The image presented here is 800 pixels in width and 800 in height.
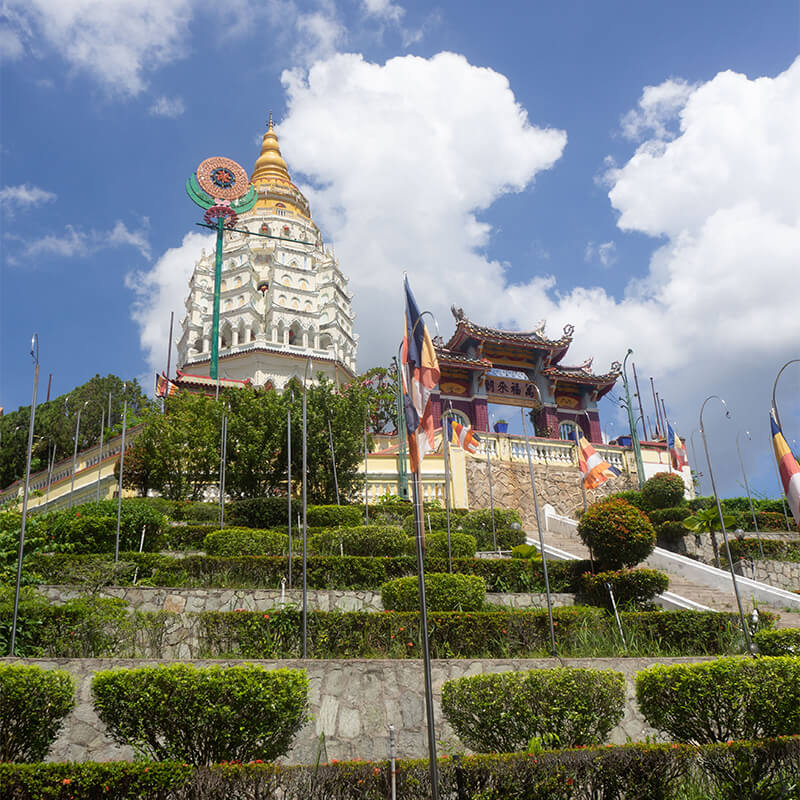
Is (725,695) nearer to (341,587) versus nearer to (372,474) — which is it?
(341,587)

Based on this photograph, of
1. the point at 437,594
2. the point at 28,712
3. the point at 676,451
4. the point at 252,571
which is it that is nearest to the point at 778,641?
the point at 437,594

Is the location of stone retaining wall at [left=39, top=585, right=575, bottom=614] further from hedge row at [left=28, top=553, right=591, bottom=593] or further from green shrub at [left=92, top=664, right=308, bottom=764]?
green shrub at [left=92, top=664, right=308, bottom=764]

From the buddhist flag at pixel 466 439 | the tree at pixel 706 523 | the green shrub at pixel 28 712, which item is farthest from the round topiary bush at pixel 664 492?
the green shrub at pixel 28 712

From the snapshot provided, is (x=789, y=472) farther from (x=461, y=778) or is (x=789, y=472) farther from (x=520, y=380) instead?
(x=520, y=380)

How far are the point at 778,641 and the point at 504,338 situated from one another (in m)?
29.5

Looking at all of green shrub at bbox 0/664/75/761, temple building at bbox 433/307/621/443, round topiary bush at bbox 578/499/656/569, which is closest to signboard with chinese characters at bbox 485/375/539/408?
temple building at bbox 433/307/621/443

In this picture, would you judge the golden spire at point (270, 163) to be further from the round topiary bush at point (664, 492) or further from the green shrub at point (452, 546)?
the green shrub at point (452, 546)

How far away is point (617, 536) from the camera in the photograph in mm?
16125

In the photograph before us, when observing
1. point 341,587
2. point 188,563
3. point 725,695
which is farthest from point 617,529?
point 188,563

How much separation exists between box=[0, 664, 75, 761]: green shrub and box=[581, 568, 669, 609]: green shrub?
10.9m

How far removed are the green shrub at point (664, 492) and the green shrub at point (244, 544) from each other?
16.7 metres

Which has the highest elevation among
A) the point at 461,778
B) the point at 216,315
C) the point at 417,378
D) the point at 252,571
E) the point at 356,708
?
the point at 216,315

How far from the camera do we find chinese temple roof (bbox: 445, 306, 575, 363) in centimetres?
3897

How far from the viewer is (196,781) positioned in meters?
6.45
